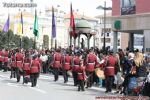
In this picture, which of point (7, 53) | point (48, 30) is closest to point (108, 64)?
point (7, 53)

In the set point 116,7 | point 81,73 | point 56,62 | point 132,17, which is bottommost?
point 81,73

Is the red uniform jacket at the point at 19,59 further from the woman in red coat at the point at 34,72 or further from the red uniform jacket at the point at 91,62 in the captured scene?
the red uniform jacket at the point at 91,62

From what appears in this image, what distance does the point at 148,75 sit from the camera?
1538 centimetres

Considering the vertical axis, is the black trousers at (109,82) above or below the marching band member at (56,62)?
below

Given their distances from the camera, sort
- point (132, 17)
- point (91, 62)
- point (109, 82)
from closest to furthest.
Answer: point (109, 82) → point (91, 62) → point (132, 17)

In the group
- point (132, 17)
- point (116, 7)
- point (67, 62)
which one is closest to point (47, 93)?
point (67, 62)

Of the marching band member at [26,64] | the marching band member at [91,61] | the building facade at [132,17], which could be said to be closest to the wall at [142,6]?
the building facade at [132,17]

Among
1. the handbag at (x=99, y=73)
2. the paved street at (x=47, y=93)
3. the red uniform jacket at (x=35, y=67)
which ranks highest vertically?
the red uniform jacket at (x=35, y=67)

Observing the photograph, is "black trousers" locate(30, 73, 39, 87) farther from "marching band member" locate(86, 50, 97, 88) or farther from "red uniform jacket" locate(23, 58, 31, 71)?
"marching band member" locate(86, 50, 97, 88)

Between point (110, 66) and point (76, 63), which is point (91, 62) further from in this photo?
point (110, 66)

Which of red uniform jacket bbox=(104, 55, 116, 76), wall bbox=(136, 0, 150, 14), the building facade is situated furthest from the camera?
wall bbox=(136, 0, 150, 14)

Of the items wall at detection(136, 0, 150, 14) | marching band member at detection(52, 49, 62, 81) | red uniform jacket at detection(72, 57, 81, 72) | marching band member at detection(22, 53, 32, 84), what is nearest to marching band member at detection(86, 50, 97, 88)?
red uniform jacket at detection(72, 57, 81, 72)

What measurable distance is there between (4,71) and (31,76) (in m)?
12.3

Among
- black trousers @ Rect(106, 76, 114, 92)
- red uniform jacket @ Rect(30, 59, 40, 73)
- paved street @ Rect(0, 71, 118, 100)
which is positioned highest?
red uniform jacket @ Rect(30, 59, 40, 73)
